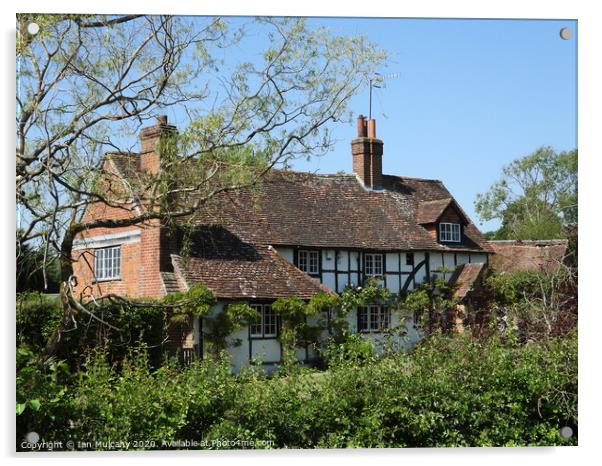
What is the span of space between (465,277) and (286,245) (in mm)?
2260

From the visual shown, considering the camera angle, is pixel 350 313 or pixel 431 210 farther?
pixel 431 210

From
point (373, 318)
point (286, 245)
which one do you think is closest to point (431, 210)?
point (286, 245)

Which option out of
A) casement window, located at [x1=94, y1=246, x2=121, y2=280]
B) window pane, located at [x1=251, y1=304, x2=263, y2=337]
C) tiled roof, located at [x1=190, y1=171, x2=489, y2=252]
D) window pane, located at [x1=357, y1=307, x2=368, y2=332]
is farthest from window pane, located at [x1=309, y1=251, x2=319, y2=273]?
casement window, located at [x1=94, y1=246, x2=121, y2=280]

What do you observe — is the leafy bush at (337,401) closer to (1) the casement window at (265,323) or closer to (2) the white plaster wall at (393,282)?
(1) the casement window at (265,323)

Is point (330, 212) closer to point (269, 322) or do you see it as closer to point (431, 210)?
point (431, 210)

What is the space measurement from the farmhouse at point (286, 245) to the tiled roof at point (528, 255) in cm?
39

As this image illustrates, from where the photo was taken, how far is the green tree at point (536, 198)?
8461 mm

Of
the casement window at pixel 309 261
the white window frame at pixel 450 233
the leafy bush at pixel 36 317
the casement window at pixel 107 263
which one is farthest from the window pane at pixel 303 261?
the leafy bush at pixel 36 317

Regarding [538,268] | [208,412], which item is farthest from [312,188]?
[208,412]

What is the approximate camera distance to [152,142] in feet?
27.1

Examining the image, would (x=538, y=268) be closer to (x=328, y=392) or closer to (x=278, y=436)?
(x=328, y=392)

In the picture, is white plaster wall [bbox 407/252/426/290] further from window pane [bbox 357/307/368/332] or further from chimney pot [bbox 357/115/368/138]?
chimney pot [bbox 357/115/368/138]

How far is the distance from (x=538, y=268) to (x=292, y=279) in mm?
2772

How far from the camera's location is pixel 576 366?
8016 mm
